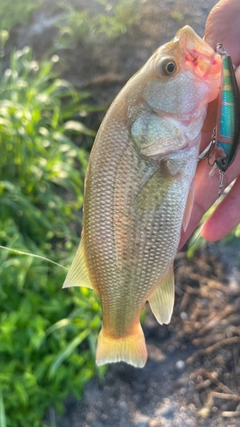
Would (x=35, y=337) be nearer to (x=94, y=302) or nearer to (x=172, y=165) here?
(x=94, y=302)

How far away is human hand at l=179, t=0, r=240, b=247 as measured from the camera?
1.81m

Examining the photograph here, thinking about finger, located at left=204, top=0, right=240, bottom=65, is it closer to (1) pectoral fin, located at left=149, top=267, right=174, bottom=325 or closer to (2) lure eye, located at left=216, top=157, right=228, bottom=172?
(2) lure eye, located at left=216, top=157, right=228, bottom=172

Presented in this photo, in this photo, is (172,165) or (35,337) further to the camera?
(35,337)

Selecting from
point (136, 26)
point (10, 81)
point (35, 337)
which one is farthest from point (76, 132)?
point (35, 337)

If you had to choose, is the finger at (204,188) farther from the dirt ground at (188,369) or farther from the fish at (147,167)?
the dirt ground at (188,369)

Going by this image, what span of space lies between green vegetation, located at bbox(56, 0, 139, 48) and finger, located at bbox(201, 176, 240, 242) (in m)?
3.23

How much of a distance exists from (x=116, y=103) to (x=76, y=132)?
7.88 feet

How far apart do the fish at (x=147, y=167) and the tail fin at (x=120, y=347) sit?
0.73 feet

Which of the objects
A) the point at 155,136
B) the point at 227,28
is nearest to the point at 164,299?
the point at 155,136

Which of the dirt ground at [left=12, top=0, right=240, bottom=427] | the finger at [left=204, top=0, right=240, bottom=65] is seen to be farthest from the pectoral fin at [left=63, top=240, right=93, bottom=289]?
the dirt ground at [left=12, top=0, right=240, bottom=427]

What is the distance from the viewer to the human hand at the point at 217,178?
5.93 feet

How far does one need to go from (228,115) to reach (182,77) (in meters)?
0.24

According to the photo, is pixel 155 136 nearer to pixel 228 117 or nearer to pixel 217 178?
pixel 228 117

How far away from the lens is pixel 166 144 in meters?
1.45
